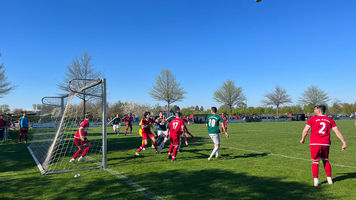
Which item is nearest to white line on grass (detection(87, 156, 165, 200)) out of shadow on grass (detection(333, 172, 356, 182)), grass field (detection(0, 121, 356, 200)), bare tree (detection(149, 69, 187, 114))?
grass field (detection(0, 121, 356, 200))

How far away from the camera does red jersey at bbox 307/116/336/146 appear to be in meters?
5.54

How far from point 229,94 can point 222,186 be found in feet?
188

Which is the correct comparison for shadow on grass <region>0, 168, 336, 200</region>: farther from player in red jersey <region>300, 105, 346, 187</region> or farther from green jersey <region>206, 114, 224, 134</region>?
green jersey <region>206, 114, 224, 134</region>

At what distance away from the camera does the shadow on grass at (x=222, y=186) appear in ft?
16.2

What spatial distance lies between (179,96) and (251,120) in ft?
61.4

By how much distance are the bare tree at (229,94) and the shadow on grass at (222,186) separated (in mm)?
56096

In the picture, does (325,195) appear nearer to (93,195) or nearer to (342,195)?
(342,195)

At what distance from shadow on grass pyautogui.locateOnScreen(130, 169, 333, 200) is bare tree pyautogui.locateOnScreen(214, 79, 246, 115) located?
184 ft

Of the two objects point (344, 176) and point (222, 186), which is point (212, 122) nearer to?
point (222, 186)

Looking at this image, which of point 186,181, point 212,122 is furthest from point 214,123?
point 186,181

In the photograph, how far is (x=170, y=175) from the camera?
670 centimetres

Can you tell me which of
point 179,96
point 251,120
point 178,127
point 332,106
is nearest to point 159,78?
point 179,96

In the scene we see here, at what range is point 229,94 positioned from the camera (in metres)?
61.5

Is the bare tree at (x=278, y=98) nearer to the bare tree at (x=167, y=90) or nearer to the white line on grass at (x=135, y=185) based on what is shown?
the bare tree at (x=167, y=90)
